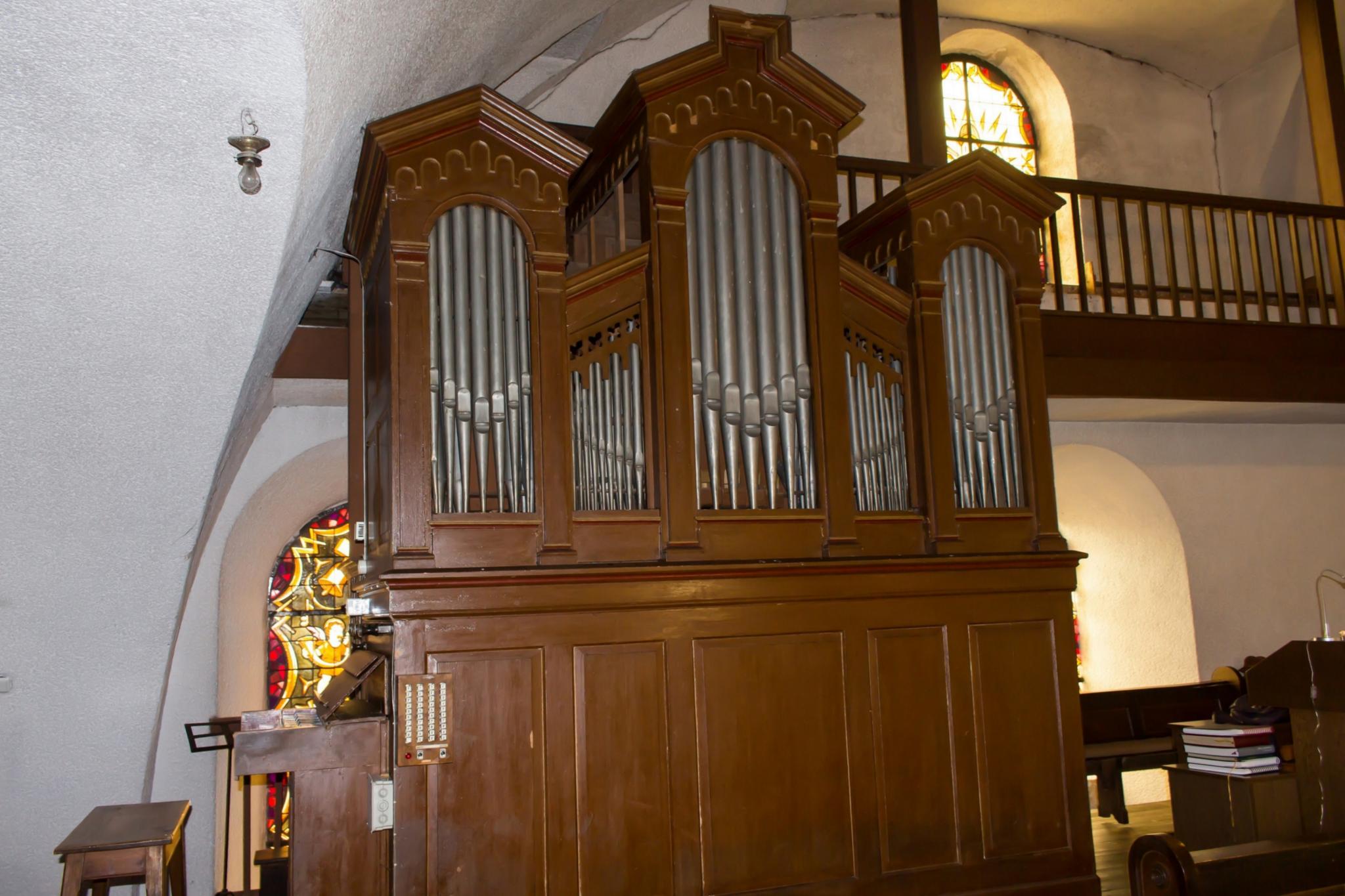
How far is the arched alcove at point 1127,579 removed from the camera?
9.38 meters

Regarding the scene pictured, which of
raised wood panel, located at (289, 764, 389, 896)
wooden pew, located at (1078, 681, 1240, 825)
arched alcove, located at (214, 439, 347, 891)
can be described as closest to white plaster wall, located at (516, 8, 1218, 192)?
arched alcove, located at (214, 439, 347, 891)

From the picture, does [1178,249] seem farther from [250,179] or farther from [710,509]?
[250,179]

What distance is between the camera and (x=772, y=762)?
4926 mm

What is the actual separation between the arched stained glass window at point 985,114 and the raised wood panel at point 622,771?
6993 millimetres

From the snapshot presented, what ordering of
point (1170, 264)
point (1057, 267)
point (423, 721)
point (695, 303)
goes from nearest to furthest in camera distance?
point (423, 721)
point (695, 303)
point (1057, 267)
point (1170, 264)

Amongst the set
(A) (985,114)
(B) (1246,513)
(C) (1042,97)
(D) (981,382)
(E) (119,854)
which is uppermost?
(C) (1042,97)

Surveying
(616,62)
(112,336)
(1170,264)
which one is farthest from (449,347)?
(1170,264)

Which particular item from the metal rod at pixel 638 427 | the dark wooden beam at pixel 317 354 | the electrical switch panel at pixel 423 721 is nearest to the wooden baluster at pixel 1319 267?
the metal rod at pixel 638 427

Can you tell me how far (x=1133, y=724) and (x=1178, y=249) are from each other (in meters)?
4.80

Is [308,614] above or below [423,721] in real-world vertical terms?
above

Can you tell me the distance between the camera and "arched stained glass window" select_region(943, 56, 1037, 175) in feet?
33.5

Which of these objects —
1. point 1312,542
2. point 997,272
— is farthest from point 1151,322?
point 1312,542

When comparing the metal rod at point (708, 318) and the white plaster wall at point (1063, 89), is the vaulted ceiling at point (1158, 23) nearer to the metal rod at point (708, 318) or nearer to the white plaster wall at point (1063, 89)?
the white plaster wall at point (1063, 89)

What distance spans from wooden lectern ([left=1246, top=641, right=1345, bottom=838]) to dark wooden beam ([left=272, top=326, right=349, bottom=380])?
4934 mm
